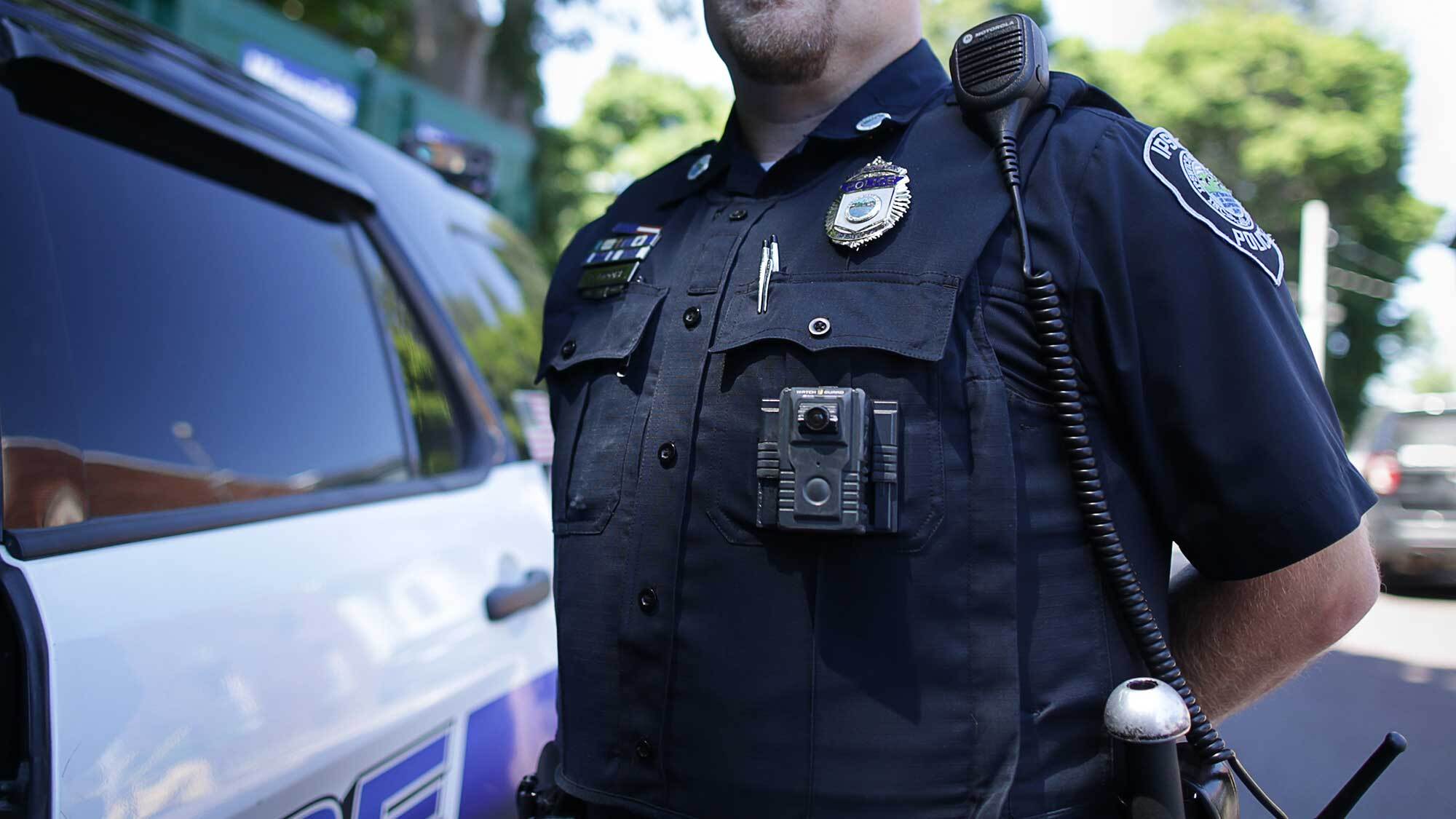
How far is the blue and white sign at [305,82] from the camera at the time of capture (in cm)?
824

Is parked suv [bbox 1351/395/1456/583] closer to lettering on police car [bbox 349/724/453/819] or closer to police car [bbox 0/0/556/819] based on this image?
police car [bbox 0/0/556/819]

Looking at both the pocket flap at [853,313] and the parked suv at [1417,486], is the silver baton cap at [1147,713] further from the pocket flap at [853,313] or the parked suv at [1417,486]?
the parked suv at [1417,486]

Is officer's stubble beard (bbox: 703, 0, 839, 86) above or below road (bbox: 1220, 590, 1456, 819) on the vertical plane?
above

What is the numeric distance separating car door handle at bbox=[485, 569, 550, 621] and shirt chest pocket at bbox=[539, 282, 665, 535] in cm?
50

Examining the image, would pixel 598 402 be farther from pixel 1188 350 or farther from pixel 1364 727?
pixel 1364 727

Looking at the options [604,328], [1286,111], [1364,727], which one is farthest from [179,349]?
[1286,111]

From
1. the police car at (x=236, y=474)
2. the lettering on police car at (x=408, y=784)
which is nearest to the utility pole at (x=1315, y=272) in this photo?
the police car at (x=236, y=474)

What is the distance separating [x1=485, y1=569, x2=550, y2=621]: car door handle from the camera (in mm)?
1941

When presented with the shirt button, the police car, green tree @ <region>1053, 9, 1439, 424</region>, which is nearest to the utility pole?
green tree @ <region>1053, 9, 1439, 424</region>

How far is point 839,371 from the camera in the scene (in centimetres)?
121

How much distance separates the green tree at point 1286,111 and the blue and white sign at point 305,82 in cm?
1565

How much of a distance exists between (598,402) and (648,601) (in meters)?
0.28

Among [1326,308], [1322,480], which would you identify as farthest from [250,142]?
[1326,308]

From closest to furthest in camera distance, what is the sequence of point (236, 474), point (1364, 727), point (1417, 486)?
point (236, 474), point (1364, 727), point (1417, 486)
